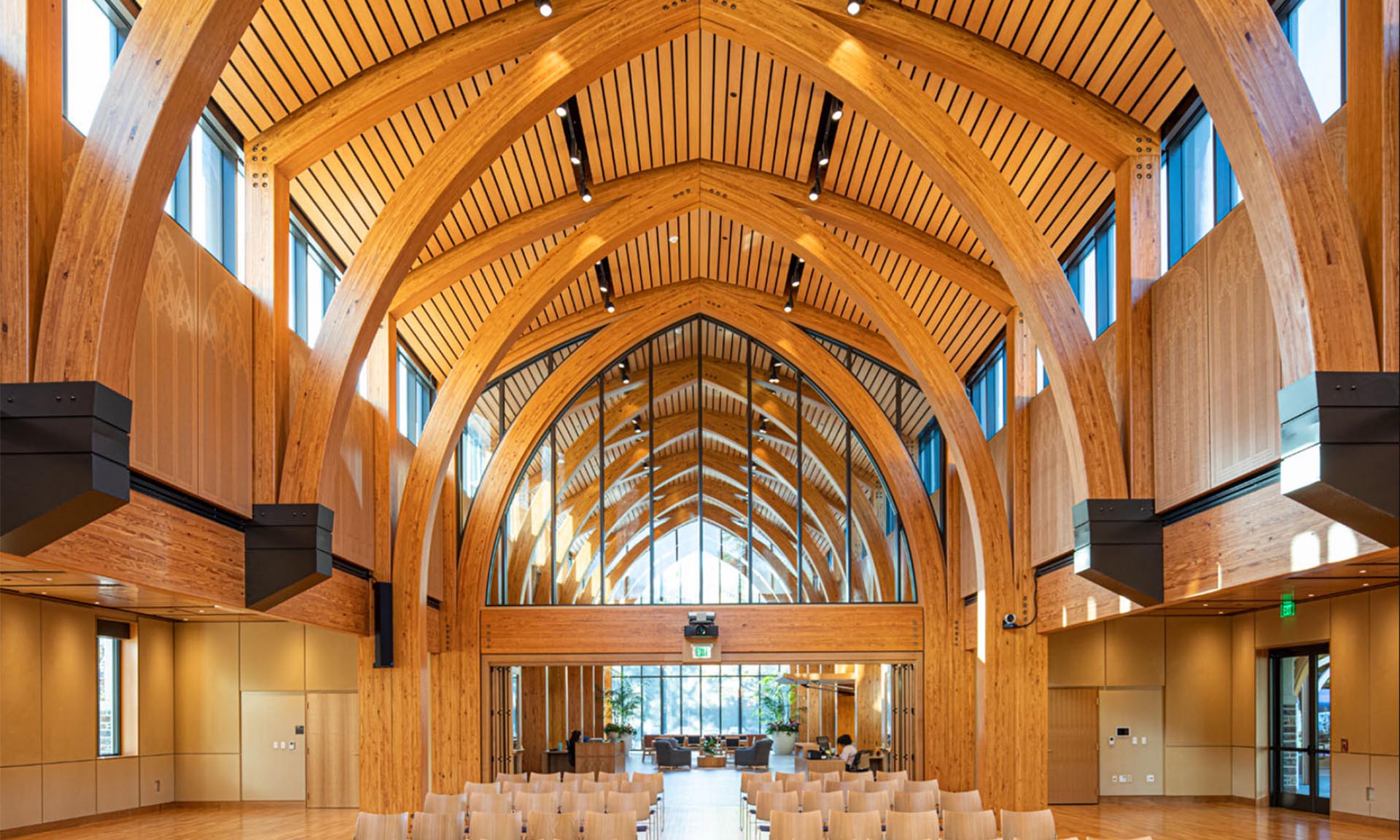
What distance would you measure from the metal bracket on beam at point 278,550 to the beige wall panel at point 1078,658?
46.9 feet

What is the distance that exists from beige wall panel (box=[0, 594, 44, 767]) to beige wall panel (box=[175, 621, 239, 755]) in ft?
15.2

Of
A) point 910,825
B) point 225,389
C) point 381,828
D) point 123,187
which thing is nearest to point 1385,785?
point 910,825

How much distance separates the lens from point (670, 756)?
32875 millimetres

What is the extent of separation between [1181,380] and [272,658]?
665 inches

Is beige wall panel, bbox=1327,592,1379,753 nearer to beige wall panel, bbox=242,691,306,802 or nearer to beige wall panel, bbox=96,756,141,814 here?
beige wall panel, bbox=242,691,306,802

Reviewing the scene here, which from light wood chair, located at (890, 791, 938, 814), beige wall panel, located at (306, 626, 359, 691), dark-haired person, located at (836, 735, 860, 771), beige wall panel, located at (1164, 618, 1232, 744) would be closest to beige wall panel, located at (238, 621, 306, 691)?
beige wall panel, located at (306, 626, 359, 691)

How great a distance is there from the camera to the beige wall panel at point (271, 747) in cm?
2250

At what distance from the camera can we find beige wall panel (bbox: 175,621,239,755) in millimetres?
22578

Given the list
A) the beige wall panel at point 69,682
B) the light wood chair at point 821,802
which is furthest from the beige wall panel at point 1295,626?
the beige wall panel at point 69,682

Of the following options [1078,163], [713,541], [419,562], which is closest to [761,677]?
[713,541]

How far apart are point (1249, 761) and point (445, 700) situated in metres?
13.8

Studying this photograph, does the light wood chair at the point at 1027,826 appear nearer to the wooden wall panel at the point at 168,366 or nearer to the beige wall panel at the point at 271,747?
the wooden wall panel at the point at 168,366

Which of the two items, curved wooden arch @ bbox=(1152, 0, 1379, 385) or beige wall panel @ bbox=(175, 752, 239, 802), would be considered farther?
beige wall panel @ bbox=(175, 752, 239, 802)

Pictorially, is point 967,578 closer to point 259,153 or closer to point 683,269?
point 683,269
